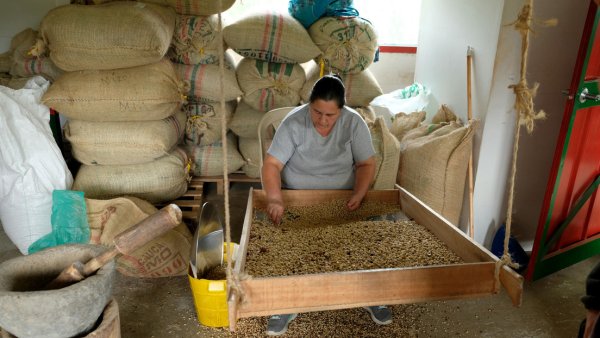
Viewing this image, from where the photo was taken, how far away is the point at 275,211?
177cm

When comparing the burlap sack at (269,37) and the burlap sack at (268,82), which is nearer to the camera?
the burlap sack at (269,37)

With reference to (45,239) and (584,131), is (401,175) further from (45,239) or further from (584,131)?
(45,239)

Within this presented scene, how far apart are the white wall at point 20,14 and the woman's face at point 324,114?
2.07 m

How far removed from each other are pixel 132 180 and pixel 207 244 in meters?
0.94

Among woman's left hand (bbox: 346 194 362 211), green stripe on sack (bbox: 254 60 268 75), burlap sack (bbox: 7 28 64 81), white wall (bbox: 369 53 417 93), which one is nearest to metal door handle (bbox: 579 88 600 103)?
woman's left hand (bbox: 346 194 362 211)

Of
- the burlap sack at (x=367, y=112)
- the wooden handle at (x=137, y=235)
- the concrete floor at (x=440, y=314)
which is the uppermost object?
the wooden handle at (x=137, y=235)

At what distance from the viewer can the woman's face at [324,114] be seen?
1.94 metres

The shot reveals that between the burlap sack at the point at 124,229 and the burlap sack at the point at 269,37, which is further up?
the burlap sack at the point at 269,37

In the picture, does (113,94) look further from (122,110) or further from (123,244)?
(123,244)

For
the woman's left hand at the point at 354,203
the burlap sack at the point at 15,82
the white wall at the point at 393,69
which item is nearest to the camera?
the woman's left hand at the point at 354,203

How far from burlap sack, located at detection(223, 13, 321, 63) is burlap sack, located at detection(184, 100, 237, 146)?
1.46ft

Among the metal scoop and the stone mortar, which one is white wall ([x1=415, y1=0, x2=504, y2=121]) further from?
the stone mortar

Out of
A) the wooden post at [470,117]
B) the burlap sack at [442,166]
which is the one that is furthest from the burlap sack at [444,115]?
the wooden post at [470,117]

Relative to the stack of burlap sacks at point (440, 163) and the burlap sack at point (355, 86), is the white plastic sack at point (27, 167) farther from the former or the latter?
the stack of burlap sacks at point (440, 163)
